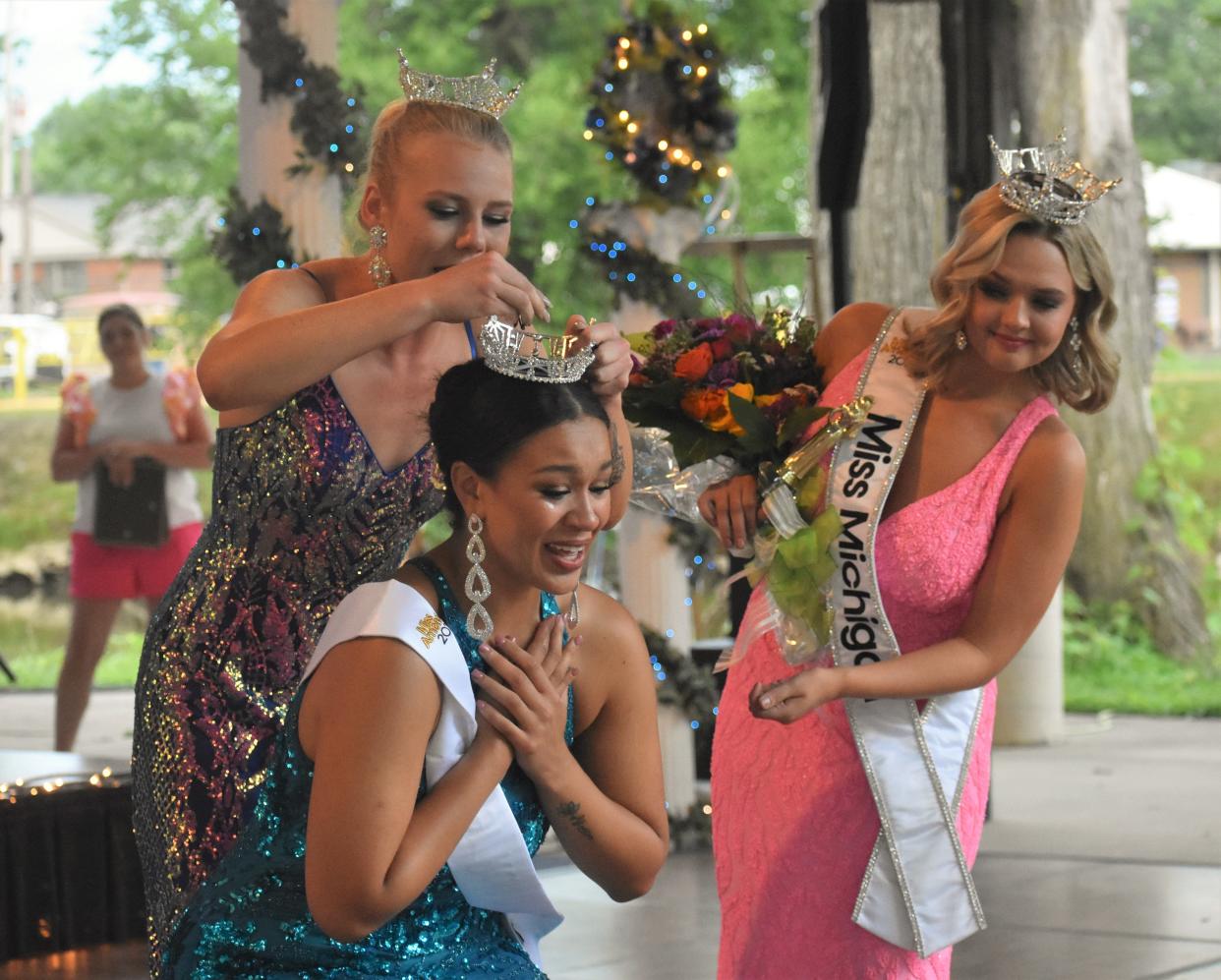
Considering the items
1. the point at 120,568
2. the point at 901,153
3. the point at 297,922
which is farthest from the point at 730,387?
the point at 901,153

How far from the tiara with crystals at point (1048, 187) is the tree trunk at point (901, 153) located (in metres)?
6.34

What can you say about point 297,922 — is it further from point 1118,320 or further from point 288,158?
point 1118,320

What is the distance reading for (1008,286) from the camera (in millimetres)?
2664

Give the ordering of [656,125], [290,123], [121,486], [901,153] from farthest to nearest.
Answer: [901,153], [121,486], [656,125], [290,123]

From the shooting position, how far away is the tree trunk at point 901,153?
9172 mm

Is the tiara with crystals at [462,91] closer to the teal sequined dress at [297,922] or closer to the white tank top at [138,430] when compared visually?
the teal sequined dress at [297,922]

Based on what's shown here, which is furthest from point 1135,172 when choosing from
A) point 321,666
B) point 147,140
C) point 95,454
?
point 321,666

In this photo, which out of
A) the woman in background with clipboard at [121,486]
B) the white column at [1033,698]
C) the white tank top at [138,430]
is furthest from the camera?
the white column at [1033,698]

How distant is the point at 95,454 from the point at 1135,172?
6.46 m

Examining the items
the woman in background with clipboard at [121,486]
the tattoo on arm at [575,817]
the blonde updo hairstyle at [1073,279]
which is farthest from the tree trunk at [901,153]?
the tattoo on arm at [575,817]

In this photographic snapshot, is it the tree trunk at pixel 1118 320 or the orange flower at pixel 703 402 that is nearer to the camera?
the orange flower at pixel 703 402

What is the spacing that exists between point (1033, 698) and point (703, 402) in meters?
4.97

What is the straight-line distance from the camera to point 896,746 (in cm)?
272

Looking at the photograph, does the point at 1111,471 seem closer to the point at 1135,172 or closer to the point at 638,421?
the point at 1135,172
